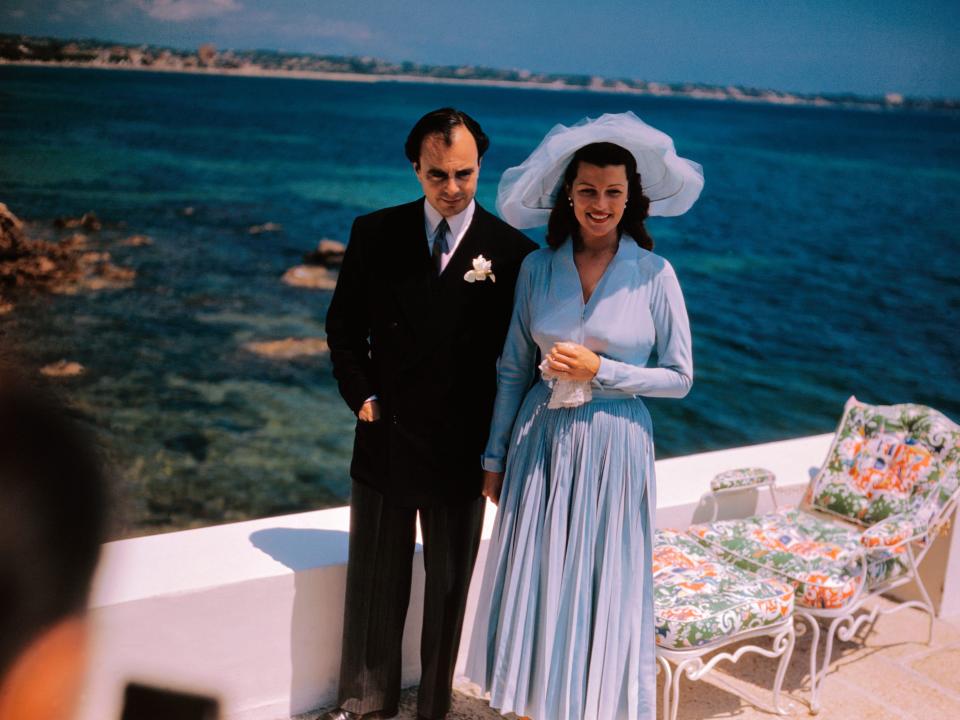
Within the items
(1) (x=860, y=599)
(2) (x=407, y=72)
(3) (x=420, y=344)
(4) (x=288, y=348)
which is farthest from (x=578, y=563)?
(2) (x=407, y=72)

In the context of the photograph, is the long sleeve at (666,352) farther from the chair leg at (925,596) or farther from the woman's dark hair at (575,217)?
the chair leg at (925,596)

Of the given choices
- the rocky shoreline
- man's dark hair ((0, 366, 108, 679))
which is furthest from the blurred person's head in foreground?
the rocky shoreline

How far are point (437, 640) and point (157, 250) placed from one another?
2370 cm

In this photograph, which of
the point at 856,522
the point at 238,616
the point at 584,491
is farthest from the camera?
the point at 856,522

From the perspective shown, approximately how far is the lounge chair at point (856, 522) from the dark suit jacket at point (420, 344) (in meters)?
1.21

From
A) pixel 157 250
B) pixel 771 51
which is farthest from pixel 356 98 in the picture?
pixel 771 51

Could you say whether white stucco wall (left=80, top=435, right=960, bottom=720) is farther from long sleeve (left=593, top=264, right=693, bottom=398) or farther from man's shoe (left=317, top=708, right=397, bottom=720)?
long sleeve (left=593, top=264, right=693, bottom=398)

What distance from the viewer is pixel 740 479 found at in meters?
3.70

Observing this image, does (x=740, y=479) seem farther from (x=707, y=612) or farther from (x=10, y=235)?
(x=10, y=235)

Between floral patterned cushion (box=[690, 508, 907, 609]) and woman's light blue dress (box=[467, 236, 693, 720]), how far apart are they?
86 centimetres

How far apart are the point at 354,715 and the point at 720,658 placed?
3.54 ft

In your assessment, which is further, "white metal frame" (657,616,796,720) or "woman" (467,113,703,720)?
"white metal frame" (657,616,796,720)

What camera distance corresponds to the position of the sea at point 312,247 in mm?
21328

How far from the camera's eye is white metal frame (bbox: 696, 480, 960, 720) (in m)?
3.21
